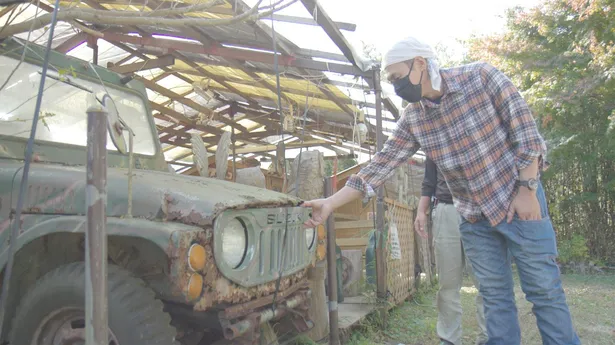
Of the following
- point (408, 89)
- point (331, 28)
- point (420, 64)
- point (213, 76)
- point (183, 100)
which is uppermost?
point (213, 76)

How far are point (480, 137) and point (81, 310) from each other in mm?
2070

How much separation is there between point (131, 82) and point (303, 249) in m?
2.26

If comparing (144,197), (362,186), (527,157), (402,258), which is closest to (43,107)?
(144,197)

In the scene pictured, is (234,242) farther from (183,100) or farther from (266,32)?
(183,100)

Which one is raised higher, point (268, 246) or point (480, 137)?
point (480, 137)

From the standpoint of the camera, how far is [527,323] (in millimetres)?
4977

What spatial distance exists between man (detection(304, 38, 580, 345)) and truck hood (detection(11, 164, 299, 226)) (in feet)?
1.96

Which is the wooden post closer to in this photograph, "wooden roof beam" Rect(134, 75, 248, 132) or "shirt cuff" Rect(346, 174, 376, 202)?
"shirt cuff" Rect(346, 174, 376, 202)

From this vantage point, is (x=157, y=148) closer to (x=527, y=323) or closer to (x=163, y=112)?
(x=527, y=323)

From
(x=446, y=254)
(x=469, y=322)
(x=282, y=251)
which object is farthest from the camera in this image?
(x=469, y=322)

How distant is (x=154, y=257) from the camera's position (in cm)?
236

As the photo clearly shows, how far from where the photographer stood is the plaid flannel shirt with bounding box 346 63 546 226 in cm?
241

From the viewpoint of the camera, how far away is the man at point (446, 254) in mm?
3891

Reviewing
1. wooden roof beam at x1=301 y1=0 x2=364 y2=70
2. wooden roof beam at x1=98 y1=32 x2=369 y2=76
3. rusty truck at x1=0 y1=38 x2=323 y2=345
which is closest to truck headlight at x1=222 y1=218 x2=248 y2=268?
rusty truck at x1=0 y1=38 x2=323 y2=345
